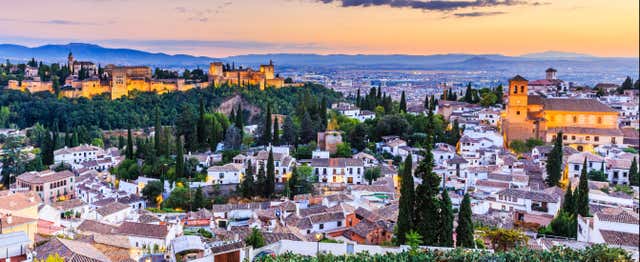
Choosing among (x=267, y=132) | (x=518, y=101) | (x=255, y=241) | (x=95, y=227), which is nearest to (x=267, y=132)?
(x=267, y=132)

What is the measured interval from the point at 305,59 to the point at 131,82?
148 ft

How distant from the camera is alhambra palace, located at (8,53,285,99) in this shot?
47.3 m

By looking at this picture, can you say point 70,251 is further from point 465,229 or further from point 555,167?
point 555,167

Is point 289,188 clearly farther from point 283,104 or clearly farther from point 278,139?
point 283,104

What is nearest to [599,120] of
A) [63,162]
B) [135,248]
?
[135,248]

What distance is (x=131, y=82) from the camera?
48.6 m

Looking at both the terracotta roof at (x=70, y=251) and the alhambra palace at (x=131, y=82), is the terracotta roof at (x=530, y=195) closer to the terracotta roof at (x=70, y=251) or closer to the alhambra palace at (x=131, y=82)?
the terracotta roof at (x=70, y=251)

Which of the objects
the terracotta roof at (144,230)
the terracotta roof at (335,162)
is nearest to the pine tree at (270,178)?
the terracotta roof at (335,162)

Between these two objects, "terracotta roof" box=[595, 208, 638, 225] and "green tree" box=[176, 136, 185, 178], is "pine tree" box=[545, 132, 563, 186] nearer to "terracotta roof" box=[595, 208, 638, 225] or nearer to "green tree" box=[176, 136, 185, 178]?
"terracotta roof" box=[595, 208, 638, 225]

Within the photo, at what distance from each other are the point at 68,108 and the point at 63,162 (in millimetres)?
13646

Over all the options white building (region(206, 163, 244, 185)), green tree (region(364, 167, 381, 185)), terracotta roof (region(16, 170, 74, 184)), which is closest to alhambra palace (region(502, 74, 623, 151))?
green tree (region(364, 167, 381, 185))

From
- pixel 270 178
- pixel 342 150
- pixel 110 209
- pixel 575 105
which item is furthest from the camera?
pixel 575 105

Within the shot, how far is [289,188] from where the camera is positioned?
22.2m

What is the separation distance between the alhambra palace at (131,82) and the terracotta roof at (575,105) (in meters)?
26.8
